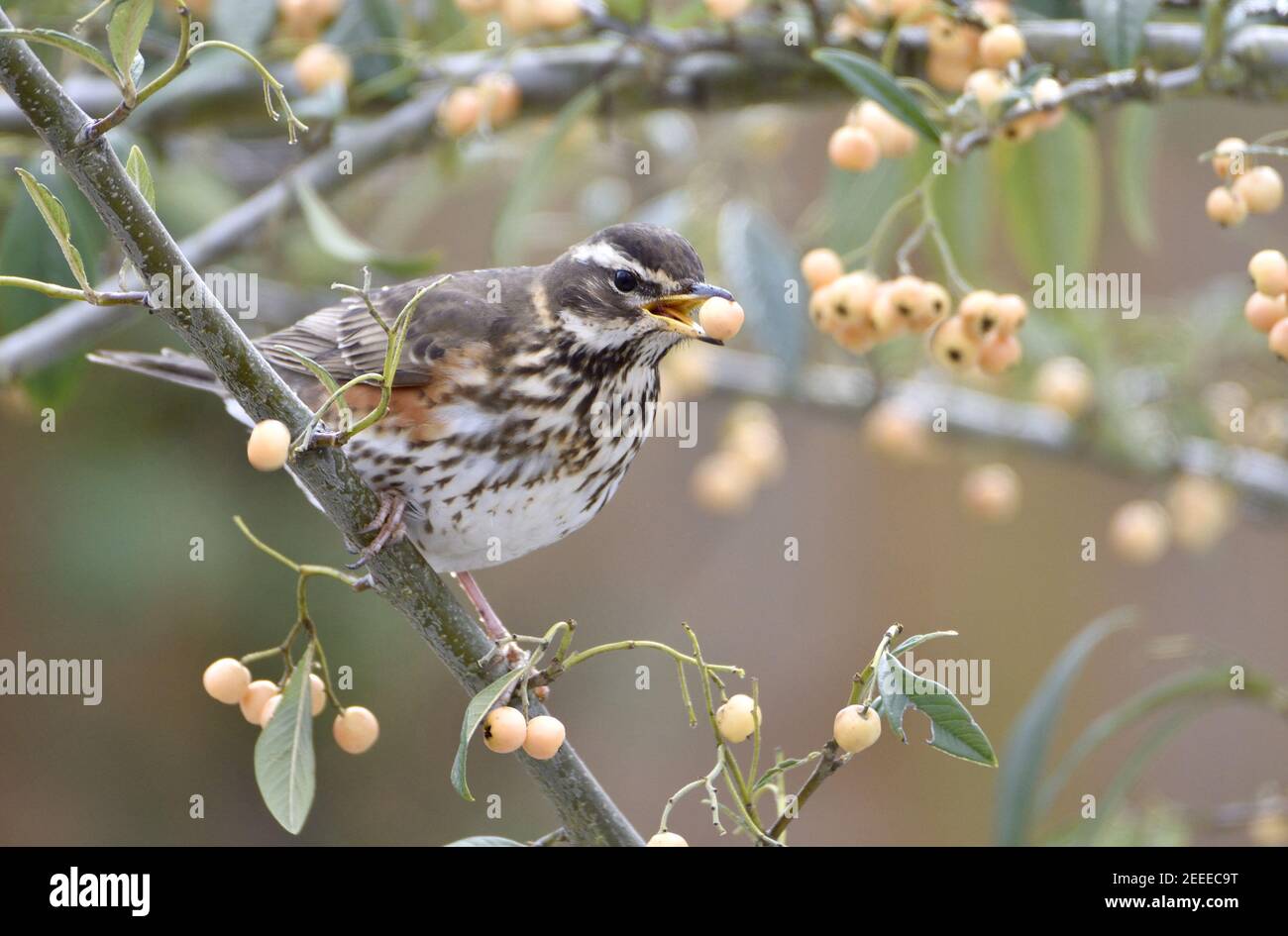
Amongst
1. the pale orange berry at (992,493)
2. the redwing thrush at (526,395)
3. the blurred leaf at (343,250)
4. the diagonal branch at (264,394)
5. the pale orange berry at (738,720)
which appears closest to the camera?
the diagonal branch at (264,394)

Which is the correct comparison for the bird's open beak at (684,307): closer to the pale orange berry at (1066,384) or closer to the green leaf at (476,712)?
the green leaf at (476,712)

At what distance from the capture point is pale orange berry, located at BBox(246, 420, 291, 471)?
1.63 m

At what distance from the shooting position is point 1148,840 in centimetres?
325

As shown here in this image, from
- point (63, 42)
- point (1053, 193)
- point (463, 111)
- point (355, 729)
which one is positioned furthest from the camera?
point (1053, 193)

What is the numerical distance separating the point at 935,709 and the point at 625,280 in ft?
3.97

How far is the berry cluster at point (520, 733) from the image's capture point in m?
1.78

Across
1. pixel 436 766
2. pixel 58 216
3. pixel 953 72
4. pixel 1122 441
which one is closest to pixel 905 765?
pixel 436 766

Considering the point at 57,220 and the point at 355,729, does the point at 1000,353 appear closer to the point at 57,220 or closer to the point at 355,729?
the point at 355,729

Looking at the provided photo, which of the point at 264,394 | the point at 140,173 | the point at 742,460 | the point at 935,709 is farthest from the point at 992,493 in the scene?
the point at 140,173

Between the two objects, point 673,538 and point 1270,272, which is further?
point 673,538

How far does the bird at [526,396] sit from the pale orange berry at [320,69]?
55cm

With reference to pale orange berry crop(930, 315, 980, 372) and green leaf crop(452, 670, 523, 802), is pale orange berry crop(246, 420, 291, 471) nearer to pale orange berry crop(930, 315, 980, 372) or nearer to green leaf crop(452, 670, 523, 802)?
green leaf crop(452, 670, 523, 802)

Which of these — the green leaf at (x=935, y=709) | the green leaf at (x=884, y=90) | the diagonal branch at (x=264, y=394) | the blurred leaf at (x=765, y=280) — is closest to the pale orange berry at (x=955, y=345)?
the green leaf at (x=884, y=90)

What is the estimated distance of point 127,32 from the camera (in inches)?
62.9
